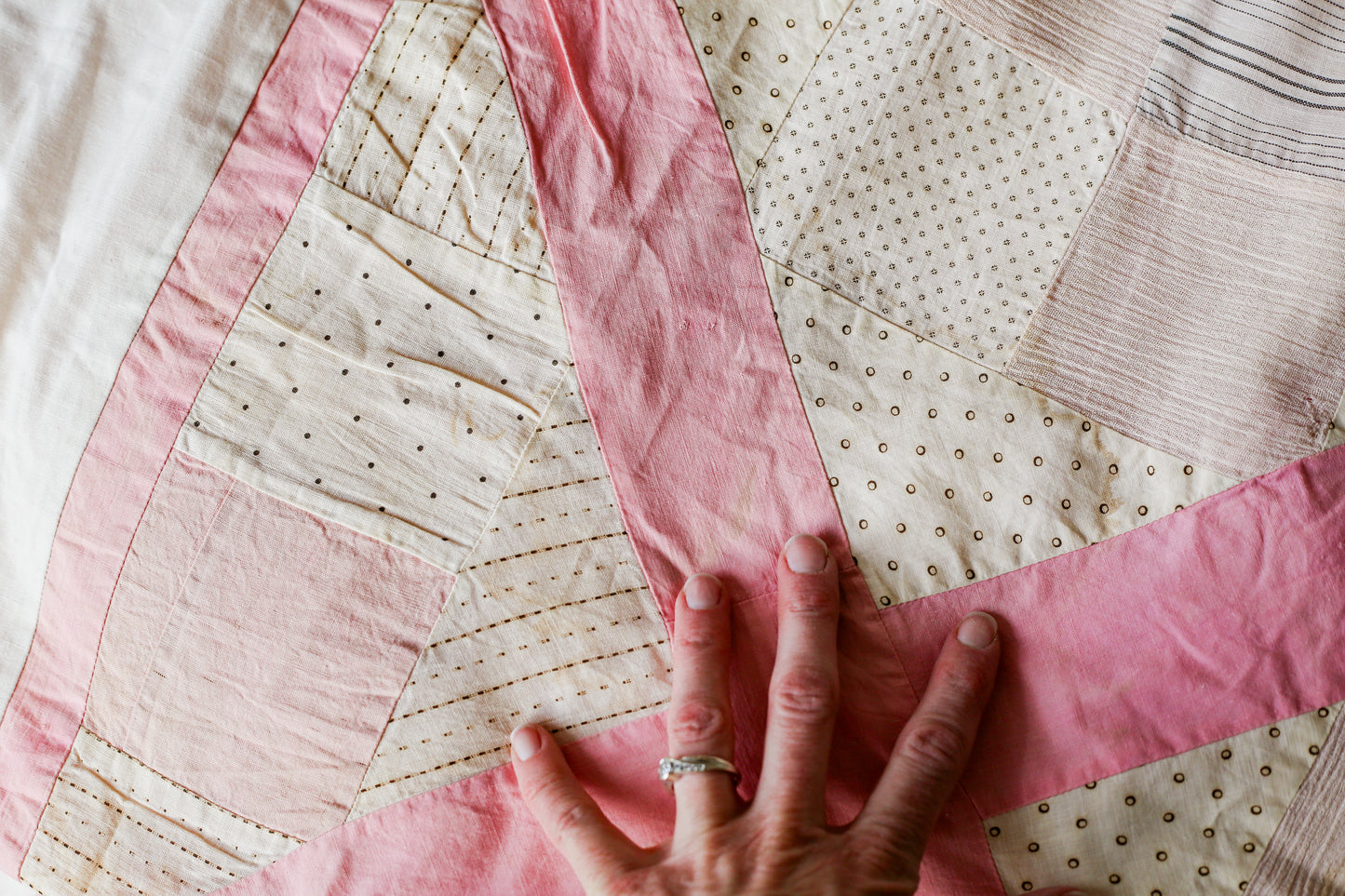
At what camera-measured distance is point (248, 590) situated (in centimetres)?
70

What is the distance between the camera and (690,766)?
0.64 meters

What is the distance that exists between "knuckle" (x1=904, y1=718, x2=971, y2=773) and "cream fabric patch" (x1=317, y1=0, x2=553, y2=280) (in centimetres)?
48

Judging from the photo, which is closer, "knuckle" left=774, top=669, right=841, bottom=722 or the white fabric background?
"knuckle" left=774, top=669, right=841, bottom=722

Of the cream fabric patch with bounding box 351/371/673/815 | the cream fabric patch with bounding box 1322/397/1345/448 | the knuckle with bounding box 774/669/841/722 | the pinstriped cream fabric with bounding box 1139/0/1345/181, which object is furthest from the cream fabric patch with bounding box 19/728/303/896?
the pinstriped cream fabric with bounding box 1139/0/1345/181

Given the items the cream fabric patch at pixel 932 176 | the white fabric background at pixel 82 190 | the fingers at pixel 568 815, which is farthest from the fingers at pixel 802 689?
the white fabric background at pixel 82 190

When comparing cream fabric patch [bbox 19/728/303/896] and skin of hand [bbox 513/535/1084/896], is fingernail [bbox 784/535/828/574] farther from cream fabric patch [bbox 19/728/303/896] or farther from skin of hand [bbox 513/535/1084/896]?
cream fabric patch [bbox 19/728/303/896]

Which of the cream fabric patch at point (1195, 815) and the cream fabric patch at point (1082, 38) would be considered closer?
the cream fabric patch at point (1195, 815)

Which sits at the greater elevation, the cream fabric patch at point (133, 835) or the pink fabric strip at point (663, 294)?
the pink fabric strip at point (663, 294)

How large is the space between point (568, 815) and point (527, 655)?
0.13 meters

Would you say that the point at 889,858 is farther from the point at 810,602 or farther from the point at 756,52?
the point at 756,52

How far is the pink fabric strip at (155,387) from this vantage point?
0.73 m

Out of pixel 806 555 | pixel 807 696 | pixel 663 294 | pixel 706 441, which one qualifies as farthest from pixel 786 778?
pixel 663 294

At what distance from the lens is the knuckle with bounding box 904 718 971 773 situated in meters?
0.62

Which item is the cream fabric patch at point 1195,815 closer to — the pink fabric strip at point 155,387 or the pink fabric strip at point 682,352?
the pink fabric strip at point 682,352
